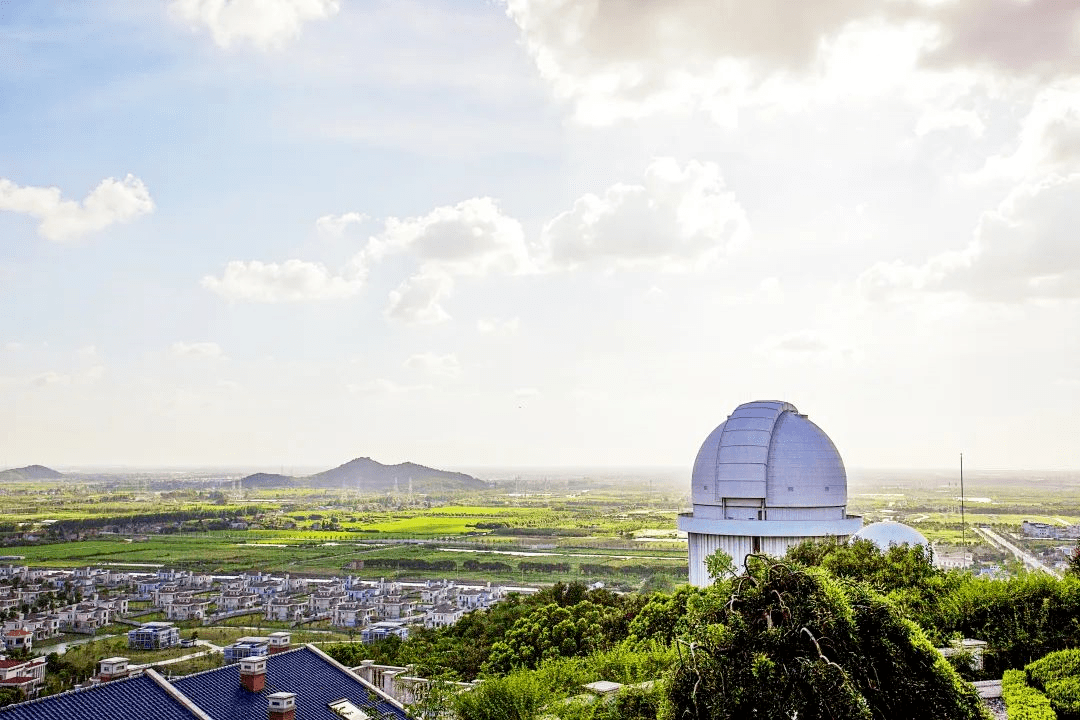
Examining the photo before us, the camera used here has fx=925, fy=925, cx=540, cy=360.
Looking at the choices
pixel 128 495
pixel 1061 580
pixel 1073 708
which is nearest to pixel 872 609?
pixel 1073 708

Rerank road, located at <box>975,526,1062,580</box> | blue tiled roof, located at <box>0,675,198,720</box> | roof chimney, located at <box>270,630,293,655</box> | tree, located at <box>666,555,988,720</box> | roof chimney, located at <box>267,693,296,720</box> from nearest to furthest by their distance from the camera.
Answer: tree, located at <box>666,555,988,720</box>
blue tiled roof, located at <box>0,675,198,720</box>
roof chimney, located at <box>267,693,296,720</box>
roof chimney, located at <box>270,630,293,655</box>
road, located at <box>975,526,1062,580</box>

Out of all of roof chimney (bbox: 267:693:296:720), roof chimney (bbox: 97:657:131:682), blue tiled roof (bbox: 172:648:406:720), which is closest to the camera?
roof chimney (bbox: 267:693:296:720)

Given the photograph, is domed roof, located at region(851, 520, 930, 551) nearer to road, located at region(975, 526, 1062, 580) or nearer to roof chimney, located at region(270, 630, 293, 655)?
roof chimney, located at region(270, 630, 293, 655)

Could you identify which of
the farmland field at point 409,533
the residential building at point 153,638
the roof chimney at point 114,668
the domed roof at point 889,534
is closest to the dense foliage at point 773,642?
the domed roof at point 889,534

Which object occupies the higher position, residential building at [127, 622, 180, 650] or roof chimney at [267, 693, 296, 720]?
roof chimney at [267, 693, 296, 720]

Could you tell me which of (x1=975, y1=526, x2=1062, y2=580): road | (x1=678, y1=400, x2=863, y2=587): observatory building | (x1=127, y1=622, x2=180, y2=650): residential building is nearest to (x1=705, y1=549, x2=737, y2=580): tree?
(x1=678, y1=400, x2=863, y2=587): observatory building

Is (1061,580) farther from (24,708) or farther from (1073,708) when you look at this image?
(24,708)

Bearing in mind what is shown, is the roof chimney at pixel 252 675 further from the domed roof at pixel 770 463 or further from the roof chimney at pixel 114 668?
the domed roof at pixel 770 463
